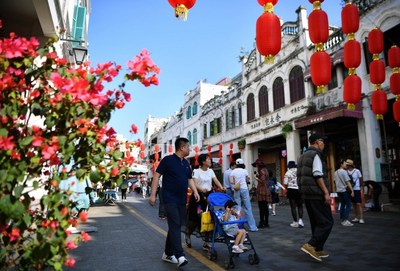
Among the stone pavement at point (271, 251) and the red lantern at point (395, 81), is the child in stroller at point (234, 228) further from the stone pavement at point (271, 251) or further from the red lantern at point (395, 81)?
the red lantern at point (395, 81)

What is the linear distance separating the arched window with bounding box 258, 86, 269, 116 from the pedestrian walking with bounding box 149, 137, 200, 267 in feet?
56.8

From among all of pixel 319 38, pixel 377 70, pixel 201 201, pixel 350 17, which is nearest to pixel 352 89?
pixel 377 70

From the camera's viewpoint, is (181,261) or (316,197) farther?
(316,197)

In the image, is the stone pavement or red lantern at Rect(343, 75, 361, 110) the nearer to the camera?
the stone pavement

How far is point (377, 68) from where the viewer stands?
10.9m

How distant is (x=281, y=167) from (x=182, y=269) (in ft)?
61.4

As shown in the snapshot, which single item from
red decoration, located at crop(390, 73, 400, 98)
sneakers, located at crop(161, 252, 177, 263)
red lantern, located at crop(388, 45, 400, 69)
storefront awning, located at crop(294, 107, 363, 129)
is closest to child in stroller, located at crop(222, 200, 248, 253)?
sneakers, located at crop(161, 252, 177, 263)

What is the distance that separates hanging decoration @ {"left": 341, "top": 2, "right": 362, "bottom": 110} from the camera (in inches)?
366

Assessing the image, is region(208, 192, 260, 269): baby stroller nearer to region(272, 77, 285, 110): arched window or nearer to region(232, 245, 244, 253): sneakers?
region(232, 245, 244, 253): sneakers

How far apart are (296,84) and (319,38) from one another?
33.2 feet

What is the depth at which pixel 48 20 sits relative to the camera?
6.95m

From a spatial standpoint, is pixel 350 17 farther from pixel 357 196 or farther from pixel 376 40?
pixel 357 196

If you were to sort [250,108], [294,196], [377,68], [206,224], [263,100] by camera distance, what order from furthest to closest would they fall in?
[250,108]
[263,100]
[377,68]
[294,196]
[206,224]

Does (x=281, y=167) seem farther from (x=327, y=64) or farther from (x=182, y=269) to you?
(x=182, y=269)
